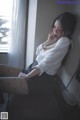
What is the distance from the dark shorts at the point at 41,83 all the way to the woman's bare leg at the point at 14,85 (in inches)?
1.7

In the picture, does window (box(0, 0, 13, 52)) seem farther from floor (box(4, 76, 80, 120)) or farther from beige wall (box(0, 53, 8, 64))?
floor (box(4, 76, 80, 120))

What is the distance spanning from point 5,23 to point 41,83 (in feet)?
3.20

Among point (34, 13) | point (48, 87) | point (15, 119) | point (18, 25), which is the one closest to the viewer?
point (15, 119)

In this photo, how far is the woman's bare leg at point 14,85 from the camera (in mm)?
1501

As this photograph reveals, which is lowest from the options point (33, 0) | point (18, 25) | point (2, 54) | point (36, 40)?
point (2, 54)

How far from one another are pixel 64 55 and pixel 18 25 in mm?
814

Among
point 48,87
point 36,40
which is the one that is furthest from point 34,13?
point 48,87

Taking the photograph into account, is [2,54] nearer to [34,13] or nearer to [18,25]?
[18,25]

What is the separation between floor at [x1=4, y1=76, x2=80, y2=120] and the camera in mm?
1428

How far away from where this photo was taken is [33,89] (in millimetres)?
1557

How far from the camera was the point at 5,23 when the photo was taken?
88.9 inches

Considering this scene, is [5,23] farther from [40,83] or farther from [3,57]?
[40,83]

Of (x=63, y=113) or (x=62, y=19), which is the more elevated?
(x=62, y=19)

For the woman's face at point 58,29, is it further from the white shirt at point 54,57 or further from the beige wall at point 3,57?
the beige wall at point 3,57
